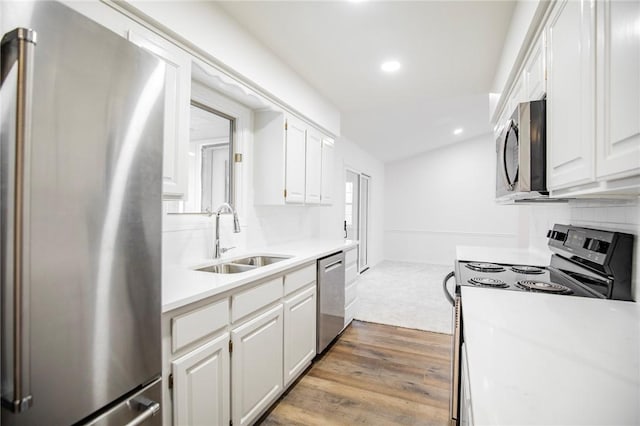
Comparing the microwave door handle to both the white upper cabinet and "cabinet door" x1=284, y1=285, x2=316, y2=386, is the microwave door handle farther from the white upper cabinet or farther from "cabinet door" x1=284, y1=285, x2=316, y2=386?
the white upper cabinet

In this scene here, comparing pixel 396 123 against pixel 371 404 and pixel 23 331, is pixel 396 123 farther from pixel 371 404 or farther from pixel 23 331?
pixel 23 331

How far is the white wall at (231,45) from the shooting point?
1545mm

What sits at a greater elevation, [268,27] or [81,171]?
[268,27]

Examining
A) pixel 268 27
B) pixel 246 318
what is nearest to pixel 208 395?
pixel 246 318

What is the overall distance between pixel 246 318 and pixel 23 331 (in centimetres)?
107

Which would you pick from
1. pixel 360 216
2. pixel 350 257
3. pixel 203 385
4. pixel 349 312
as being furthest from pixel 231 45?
pixel 360 216

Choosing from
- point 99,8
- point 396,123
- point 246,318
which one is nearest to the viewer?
point 99,8

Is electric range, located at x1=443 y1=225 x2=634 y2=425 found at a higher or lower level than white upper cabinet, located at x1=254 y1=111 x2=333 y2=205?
lower

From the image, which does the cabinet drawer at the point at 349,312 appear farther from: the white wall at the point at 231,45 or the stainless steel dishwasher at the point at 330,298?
the white wall at the point at 231,45

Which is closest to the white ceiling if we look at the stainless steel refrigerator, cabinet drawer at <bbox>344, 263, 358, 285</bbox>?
the stainless steel refrigerator

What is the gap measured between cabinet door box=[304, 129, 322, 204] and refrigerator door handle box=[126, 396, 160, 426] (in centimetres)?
222

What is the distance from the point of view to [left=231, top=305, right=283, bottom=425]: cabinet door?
5.31 feet

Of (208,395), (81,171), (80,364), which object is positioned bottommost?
(208,395)

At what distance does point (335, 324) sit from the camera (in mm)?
2918
